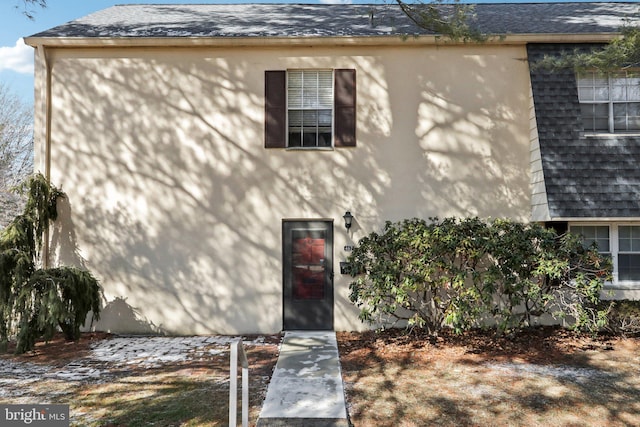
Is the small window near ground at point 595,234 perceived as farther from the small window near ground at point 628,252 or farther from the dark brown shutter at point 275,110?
the dark brown shutter at point 275,110

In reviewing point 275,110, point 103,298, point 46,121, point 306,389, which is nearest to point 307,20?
point 275,110

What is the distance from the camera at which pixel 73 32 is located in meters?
7.88

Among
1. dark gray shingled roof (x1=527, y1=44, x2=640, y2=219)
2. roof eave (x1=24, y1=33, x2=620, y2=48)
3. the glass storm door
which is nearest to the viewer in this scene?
dark gray shingled roof (x1=527, y1=44, x2=640, y2=219)

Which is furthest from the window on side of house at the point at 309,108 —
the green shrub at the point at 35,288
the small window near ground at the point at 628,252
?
the small window near ground at the point at 628,252

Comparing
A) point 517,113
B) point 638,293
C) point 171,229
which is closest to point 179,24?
point 171,229

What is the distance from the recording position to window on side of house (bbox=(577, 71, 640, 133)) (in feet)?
25.1

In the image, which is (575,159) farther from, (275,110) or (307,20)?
(307,20)

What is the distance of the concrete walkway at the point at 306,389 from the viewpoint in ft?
13.7

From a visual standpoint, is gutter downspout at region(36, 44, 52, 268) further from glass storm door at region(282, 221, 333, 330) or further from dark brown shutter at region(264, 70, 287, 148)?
glass storm door at region(282, 221, 333, 330)

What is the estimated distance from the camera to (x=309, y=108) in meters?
7.88

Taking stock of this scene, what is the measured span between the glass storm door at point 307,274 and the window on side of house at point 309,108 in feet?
5.21

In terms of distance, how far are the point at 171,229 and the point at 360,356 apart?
408 cm

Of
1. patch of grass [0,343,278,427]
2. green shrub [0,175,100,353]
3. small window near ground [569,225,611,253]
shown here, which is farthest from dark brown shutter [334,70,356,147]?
green shrub [0,175,100,353]

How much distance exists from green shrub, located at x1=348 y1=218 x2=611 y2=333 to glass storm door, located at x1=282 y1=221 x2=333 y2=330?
65cm
